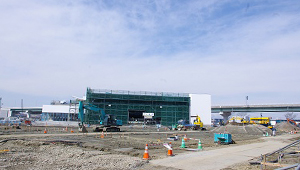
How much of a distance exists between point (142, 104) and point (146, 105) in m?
1.27

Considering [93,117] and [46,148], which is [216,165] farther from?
[93,117]

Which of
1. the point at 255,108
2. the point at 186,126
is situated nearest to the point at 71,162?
the point at 186,126

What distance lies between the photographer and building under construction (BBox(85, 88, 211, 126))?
2953 inches

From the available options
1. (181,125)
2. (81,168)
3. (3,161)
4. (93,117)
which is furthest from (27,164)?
(93,117)

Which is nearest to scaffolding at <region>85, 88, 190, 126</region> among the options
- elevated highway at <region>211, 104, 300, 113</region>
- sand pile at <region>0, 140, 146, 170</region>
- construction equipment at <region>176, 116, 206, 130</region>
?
construction equipment at <region>176, 116, 206, 130</region>

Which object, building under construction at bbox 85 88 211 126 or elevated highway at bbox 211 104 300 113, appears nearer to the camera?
building under construction at bbox 85 88 211 126

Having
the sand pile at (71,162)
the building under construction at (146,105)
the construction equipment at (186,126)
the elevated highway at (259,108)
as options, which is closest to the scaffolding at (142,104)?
the building under construction at (146,105)

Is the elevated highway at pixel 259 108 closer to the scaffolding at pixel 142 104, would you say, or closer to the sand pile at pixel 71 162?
the scaffolding at pixel 142 104

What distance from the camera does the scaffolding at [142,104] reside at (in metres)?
74.8

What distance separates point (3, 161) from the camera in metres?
12.2

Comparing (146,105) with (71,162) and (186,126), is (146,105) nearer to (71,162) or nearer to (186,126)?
(186,126)

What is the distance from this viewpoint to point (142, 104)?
78.9m

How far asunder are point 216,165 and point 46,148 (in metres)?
10.9

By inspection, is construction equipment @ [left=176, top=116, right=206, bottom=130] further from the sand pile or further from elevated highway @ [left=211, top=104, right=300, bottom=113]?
elevated highway @ [left=211, top=104, right=300, bottom=113]
